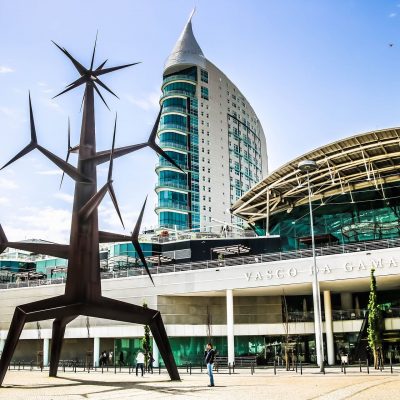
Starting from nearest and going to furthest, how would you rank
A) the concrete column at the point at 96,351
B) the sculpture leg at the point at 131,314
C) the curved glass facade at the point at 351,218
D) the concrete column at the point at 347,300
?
the sculpture leg at the point at 131,314
the concrete column at the point at 347,300
the concrete column at the point at 96,351
the curved glass facade at the point at 351,218

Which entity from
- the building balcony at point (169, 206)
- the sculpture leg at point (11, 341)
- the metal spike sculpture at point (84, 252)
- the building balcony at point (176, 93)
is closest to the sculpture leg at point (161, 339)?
the metal spike sculpture at point (84, 252)

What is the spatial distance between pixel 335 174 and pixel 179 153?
50.8 meters

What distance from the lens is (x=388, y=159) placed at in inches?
1909

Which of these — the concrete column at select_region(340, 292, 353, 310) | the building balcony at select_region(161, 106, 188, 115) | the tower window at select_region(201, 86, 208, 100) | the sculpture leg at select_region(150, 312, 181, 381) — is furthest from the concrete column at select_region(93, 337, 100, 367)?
the tower window at select_region(201, 86, 208, 100)

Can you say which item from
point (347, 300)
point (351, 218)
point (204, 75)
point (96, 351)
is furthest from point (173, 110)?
point (347, 300)

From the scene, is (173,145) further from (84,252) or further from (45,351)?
(84,252)

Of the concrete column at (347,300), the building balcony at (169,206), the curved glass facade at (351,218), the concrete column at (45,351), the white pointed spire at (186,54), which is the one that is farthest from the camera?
the white pointed spire at (186,54)

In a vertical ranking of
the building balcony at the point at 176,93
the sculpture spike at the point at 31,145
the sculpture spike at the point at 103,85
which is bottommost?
the sculpture spike at the point at 31,145

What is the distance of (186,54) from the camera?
4363 inches

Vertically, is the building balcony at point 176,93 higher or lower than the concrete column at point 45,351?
higher

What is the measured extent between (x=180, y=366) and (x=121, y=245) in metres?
22.7

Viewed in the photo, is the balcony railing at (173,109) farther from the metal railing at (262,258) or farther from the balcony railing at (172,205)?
the metal railing at (262,258)

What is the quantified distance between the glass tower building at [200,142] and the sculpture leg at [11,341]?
6980 cm

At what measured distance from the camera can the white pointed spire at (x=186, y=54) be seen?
359 feet
